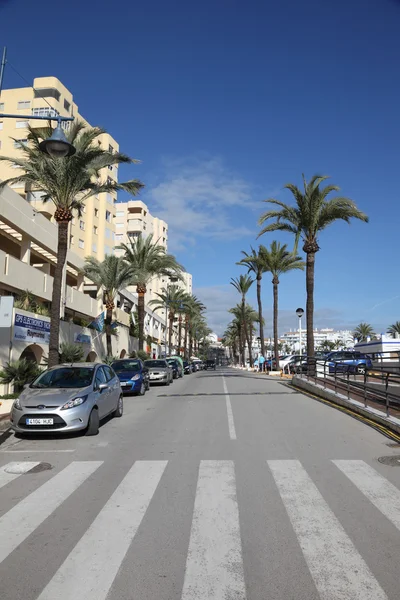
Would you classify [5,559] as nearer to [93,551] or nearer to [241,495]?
[93,551]

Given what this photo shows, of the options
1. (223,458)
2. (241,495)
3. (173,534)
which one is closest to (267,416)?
(223,458)

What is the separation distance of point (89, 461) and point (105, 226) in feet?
150

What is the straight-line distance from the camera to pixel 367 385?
14.0m

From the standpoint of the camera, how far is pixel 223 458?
7.91m

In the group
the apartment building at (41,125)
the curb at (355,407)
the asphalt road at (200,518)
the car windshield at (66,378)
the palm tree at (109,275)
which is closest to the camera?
the asphalt road at (200,518)

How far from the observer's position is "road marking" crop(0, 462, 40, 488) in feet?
22.4

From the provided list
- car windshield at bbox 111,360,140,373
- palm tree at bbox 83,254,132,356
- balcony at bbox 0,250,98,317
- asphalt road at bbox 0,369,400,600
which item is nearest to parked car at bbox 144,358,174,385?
car windshield at bbox 111,360,140,373

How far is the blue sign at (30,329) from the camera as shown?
2011cm

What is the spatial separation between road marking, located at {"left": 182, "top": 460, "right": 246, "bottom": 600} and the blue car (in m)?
13.1

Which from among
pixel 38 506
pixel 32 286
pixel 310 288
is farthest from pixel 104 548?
pixel 310 288

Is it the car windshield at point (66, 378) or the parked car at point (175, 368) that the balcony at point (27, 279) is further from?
the car windshield at point (66, 378)

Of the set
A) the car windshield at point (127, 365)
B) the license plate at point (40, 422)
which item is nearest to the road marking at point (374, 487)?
the license plate at point (40, 422)

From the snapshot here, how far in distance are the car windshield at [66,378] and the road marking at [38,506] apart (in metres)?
3.29

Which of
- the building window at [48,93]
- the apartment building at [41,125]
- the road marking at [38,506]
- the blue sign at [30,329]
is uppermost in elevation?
the building window at [48,93]
